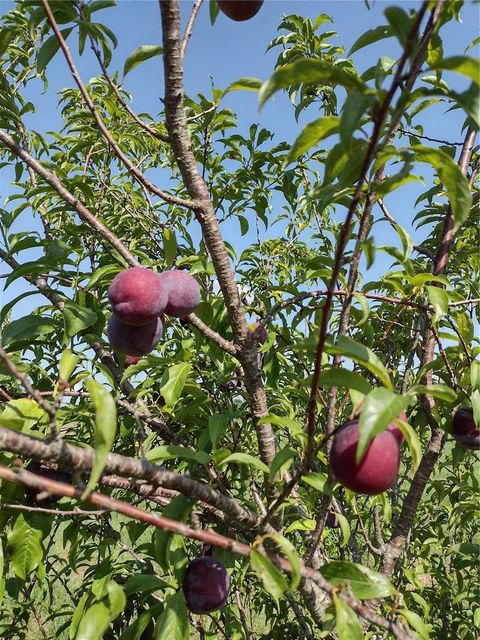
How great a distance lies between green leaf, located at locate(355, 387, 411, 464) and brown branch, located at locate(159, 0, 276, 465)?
53 cm

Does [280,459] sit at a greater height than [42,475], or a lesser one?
greater

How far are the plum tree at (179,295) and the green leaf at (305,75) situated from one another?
0.72 metres

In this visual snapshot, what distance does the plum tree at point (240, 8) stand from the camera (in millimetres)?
1313

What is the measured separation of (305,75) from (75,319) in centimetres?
99

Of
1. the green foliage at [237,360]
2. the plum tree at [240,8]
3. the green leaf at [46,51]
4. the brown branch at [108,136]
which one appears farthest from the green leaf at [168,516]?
the plum tree at [240,8]

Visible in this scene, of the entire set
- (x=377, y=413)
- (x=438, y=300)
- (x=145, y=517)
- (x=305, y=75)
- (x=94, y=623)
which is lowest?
(x=94, y=623)

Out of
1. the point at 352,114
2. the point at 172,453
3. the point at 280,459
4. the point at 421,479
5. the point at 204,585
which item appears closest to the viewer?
the point at 352,114

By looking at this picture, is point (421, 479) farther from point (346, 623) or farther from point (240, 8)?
point (240, 8)

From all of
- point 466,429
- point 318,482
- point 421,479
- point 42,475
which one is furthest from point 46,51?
point 421,479

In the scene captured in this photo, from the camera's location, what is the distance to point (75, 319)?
1.46 meters

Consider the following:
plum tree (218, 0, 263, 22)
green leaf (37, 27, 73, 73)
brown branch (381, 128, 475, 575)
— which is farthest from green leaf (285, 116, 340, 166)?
brown branch (381, 128, 475, 575)

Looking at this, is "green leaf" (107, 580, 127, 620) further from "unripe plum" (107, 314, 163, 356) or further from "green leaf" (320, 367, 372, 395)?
"green leaf" (320, 367, 372, 395)

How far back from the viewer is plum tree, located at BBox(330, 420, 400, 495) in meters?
0.94

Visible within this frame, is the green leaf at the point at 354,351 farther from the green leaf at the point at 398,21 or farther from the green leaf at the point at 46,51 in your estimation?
the green leaf at the point at 46,51
